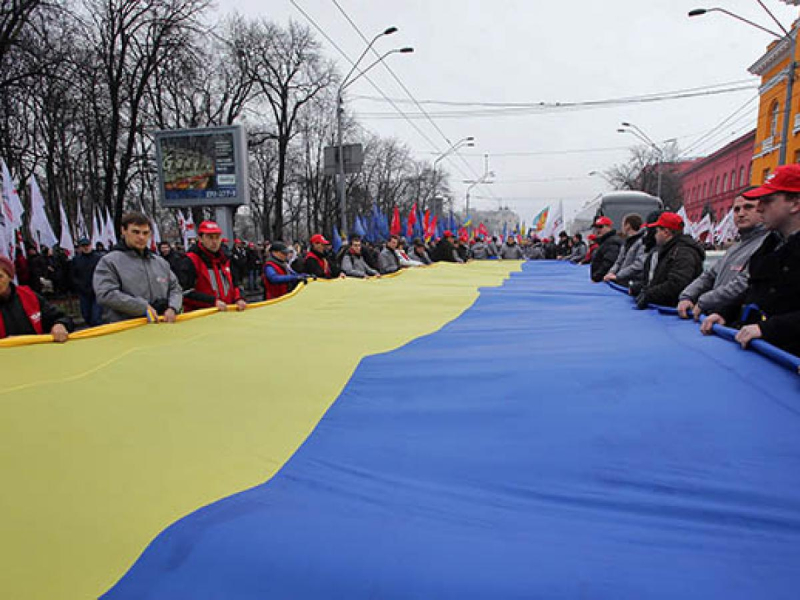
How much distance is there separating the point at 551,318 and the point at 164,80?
23.4 metres

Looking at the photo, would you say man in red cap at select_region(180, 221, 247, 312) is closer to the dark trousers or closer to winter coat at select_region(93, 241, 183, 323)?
winter coat at select_region(93, 241, 183, 323)

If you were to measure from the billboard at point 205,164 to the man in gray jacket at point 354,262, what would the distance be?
11556 millimetres

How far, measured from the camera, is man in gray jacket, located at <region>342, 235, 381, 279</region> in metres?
7.69

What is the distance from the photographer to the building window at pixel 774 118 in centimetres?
3011

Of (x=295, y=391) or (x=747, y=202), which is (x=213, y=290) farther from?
(x=747, y=202)

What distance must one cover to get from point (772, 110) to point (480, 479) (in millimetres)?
39144

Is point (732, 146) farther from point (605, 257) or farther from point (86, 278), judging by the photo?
point (86, 278)

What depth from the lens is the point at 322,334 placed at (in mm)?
3592

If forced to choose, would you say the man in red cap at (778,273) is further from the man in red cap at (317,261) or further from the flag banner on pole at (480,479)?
the man in red cap at (317,261)

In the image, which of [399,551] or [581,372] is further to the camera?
[581,372]

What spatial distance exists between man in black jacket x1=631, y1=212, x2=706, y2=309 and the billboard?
16.0m

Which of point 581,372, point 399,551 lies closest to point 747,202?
point 581,372

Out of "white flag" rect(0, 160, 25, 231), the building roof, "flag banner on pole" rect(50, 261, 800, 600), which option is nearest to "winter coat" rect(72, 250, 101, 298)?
"white flag" rect(0, 160, 25, 231)

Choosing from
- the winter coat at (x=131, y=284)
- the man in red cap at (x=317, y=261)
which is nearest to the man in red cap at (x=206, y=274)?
the winter coat at (x=131, y=284)
